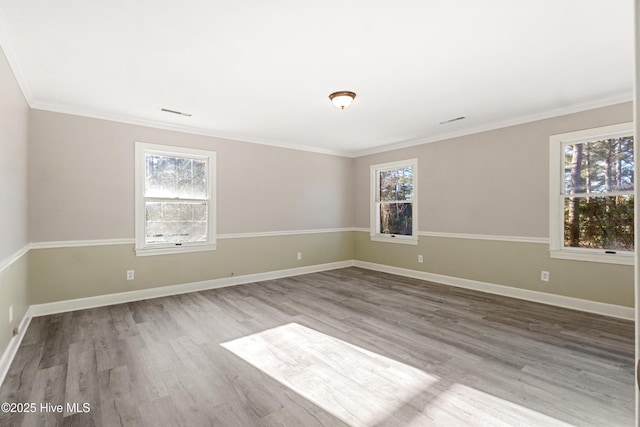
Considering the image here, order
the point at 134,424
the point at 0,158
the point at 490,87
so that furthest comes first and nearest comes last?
the point at 490,87 < the point at 0,158 < the point at 134,424

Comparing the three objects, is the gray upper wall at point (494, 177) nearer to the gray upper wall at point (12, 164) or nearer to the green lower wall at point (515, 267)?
the green lower wall at point (515, 267)

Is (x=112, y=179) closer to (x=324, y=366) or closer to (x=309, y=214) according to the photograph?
(x=309, y=214)

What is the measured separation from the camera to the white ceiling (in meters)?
2.00

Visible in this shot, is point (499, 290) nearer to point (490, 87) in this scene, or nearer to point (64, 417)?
point (490, 87)

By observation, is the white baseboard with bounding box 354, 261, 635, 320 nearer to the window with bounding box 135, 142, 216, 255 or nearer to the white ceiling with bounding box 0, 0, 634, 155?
the white ceiling with bounding box 0, 0, 634, 155

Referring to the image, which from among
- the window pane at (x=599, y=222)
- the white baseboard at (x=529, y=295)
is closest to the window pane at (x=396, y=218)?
the white baseboard at (x=529, y=295)

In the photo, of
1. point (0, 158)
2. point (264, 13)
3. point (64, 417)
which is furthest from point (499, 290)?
point (0, 158)

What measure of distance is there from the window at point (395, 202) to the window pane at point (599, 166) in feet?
7.14

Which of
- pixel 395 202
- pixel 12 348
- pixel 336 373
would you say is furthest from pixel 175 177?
pixel 395 202

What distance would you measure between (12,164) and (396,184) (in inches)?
208

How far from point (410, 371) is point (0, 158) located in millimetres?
3437

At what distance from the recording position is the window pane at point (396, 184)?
225 inches

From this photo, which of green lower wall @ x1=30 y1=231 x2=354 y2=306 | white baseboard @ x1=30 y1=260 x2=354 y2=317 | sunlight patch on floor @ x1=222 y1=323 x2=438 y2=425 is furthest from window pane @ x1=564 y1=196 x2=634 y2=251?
white baseboard @ x1=30 y1=260 x2=354 y2=317

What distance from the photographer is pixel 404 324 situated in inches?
130
